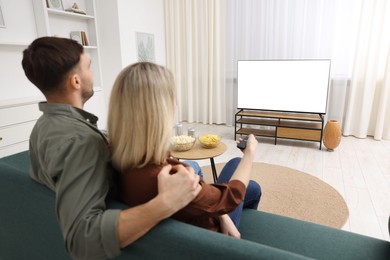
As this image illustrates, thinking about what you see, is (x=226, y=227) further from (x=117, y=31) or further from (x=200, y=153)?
(x=117, y=31)

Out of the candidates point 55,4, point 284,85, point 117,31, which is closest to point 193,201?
point 284,85

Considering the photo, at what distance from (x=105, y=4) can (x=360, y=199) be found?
153 inches

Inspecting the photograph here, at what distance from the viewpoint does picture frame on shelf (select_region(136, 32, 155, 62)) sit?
14.4ft

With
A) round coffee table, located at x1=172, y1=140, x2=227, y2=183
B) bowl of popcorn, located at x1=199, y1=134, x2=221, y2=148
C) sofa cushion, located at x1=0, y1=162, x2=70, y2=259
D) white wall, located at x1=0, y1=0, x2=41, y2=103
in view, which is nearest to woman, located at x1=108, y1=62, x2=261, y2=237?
sofa cushion, located at x1=0, y1=162, x2=70, y2=259

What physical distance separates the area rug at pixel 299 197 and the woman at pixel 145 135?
1.54 m

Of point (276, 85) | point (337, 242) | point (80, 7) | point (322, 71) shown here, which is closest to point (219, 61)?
point (276, 85)

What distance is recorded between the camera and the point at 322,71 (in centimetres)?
362

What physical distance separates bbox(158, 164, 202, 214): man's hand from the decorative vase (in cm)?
323

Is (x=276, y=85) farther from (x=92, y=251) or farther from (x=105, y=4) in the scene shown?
(x=92, y=251)

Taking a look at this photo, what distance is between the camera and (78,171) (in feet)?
2.67

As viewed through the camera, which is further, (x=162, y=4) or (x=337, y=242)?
(x=162, y=4)

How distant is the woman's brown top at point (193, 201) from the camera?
0.86 m

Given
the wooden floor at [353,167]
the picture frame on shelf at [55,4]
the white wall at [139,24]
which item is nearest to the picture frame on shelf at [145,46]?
the white wall at [139,24]

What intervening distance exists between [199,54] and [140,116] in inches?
171
